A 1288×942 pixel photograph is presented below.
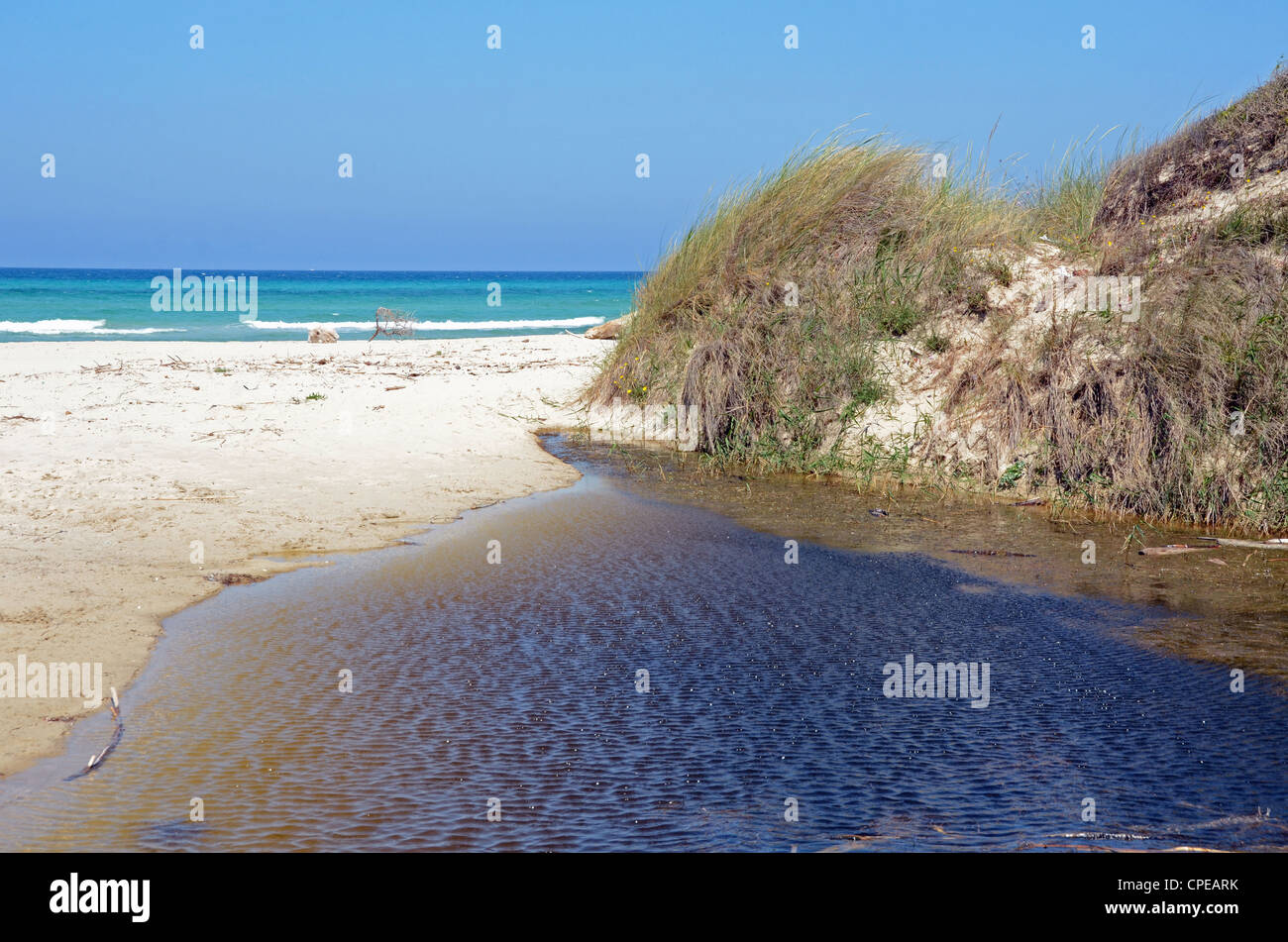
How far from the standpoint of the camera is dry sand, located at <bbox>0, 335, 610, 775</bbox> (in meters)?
4.37

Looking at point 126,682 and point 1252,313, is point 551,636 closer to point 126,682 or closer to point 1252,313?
point 126,682

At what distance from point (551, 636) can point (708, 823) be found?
175cm

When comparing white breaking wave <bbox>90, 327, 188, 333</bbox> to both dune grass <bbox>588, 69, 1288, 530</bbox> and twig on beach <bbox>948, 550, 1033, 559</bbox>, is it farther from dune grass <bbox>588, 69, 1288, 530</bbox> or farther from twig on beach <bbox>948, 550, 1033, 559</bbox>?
twig on beach <bbox>948, 550, 1033, 559</bbox>

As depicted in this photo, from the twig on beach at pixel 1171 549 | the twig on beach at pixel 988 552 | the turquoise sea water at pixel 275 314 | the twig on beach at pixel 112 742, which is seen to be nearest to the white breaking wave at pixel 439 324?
the turquoise sea water at pixel 275 314

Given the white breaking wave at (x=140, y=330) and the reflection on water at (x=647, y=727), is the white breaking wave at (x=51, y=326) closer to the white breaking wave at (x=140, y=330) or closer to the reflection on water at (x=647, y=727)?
the white breaking wave at (x=140, y=330)

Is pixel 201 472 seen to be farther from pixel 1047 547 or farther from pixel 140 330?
pixel 140 330

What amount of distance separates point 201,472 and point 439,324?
87.6ft

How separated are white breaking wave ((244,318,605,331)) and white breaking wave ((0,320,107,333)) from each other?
420cm

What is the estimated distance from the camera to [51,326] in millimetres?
28969

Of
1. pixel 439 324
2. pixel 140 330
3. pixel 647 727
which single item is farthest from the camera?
pixel 439 324

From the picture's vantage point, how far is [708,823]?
275 cm

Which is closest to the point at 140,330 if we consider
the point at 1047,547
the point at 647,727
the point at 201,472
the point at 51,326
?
the point at 51,326

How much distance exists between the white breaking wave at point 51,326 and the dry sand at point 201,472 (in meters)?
16.2
